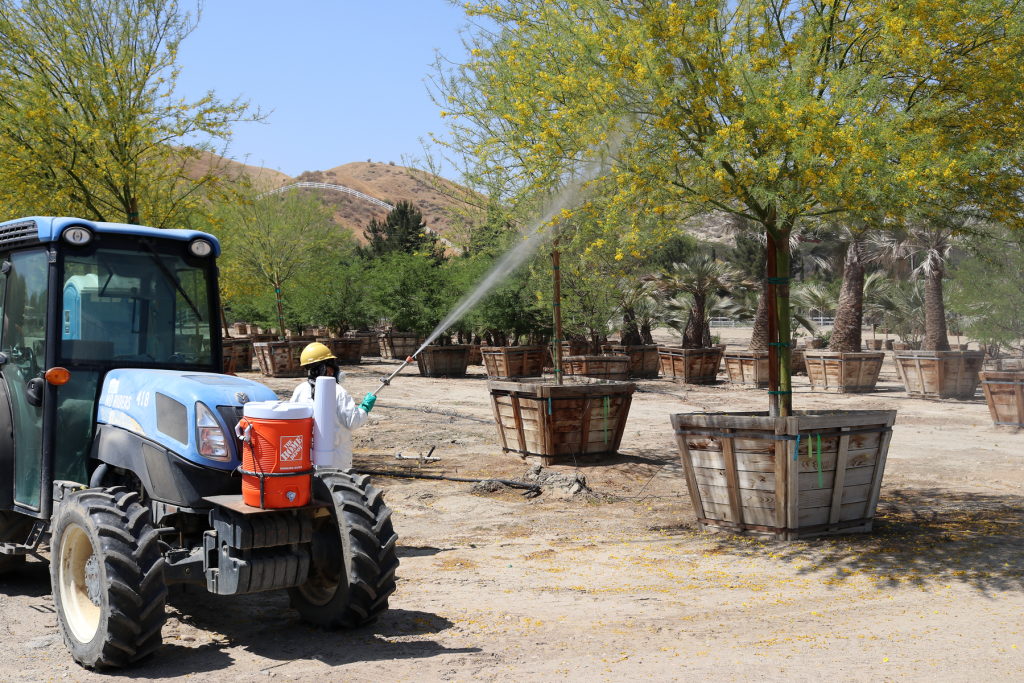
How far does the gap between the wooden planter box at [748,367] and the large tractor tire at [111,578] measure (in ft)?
62.1

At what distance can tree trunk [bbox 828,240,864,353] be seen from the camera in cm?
2133

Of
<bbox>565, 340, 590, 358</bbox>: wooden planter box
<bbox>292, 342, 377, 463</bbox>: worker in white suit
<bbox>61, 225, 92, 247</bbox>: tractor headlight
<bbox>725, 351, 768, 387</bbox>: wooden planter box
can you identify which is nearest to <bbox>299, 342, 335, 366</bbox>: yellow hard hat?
<bbox>292, 342, 377, 463</bbox>: worker in white suit

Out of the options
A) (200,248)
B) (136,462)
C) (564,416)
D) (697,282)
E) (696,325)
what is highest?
(697,282)

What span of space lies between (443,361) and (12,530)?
1943cm

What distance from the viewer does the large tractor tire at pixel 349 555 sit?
186 inches

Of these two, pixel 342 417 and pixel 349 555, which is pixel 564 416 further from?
pixel 349 555

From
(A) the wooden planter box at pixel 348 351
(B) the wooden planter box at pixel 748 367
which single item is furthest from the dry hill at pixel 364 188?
(B) the wooden planter box at pixel 748 367

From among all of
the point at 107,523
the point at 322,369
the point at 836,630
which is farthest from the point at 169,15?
the point at 836,630

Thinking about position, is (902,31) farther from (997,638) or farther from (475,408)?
(475,408)

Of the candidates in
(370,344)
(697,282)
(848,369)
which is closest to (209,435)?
(848,369)

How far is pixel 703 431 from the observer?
708 cm

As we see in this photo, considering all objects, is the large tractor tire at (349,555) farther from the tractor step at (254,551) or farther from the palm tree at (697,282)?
the palm tree at (697,282)

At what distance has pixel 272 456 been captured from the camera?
14.8ft

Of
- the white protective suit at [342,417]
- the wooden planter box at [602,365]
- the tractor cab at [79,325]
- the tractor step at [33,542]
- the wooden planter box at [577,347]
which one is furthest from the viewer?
the wooden planter box at [577,347]
